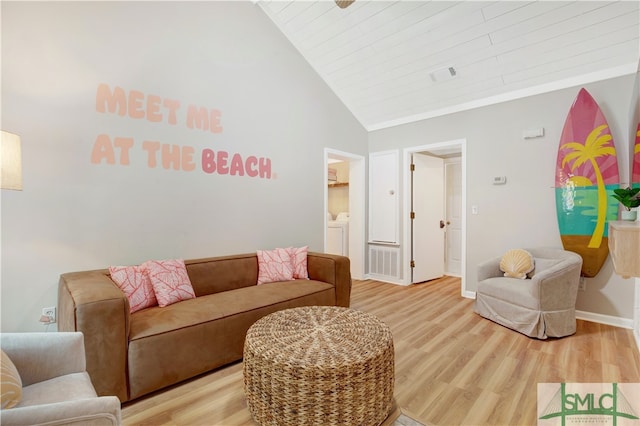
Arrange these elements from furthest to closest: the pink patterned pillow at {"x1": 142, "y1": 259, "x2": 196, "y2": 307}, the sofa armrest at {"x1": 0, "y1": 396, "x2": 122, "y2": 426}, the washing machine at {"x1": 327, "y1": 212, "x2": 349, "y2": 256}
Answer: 1. the washing machine at {"x1": 327, "y1": 212, "x2": 349, "y2": 256}
2. the pink patterned pillow at {"x1": 142, "y1": 259, "x2": 196, "y2": 307}
3. the sofa armrest at {"x1": 0, "y1": 396, "x2": 122, "y2": 426}

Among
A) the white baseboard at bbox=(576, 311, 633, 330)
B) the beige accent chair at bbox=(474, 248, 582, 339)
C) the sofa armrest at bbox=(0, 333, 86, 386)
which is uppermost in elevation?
the sofa armrest at bbox=(0, 333, 86, 386)

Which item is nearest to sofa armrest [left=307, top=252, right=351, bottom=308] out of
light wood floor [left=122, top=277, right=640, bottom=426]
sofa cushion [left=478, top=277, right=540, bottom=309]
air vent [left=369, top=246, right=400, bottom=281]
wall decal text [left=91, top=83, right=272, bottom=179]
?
light wood floor [left=122, top=277, right=640, bottom=426]

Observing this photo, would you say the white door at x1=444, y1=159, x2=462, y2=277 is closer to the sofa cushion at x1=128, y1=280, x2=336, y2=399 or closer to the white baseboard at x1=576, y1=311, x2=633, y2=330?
the white baseboard at x1=576, y1=311, x2=633, y2=330

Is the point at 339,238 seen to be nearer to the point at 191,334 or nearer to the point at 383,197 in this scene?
the point at 383,197

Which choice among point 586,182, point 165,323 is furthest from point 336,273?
point 586,182

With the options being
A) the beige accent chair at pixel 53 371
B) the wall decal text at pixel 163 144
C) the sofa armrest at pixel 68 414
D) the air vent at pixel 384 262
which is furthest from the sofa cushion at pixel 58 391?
the air vent at pixel 384 262

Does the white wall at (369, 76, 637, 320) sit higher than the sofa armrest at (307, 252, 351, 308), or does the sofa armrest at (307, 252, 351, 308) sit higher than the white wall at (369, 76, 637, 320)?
the white wall at (369, 76, 637, 320)

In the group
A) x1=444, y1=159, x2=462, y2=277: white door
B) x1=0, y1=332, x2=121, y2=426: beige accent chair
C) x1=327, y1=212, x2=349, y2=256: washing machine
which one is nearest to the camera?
x1=0, y1=332, x2=121, y2=426: beige accent chair

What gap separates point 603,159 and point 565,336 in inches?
70.2

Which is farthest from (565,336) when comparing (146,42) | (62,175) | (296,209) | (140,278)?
(146,42)

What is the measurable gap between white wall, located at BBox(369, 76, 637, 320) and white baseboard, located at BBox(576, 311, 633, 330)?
0.10 feet

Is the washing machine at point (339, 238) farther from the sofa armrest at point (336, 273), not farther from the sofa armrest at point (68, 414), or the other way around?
the sofa armrest at point (68, 414)

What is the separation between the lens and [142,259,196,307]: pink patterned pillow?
2242 mm

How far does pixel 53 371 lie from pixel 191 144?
80.6 inches
